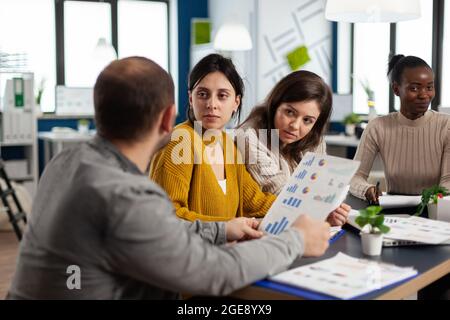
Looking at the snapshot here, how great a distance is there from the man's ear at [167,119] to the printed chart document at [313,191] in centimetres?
38

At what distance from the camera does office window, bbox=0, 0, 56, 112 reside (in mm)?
5934

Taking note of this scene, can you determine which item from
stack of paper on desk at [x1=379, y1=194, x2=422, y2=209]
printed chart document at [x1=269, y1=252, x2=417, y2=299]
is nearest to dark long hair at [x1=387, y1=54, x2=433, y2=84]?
stack of paper on desk at [x1=379, y1=194, x2=422, y2=209]

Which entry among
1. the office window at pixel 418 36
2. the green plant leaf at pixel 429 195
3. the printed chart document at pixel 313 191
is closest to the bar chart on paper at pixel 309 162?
the printed chart document at pixel 313 191

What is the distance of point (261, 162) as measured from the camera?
1919mm

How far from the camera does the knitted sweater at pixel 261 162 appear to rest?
192cm

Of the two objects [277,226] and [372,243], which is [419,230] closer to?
[372,243]

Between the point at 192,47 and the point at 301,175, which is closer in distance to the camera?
the point at 301,175

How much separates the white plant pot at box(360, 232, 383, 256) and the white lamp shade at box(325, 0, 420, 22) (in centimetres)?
105

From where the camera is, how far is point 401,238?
140cm

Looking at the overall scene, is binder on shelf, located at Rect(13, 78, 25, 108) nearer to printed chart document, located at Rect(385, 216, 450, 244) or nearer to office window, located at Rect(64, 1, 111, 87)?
office window, located at Rect(64, 1, 111, 87)

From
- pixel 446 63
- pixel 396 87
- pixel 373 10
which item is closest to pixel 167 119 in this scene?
pixel 373 10

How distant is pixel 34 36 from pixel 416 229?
17.8ft
